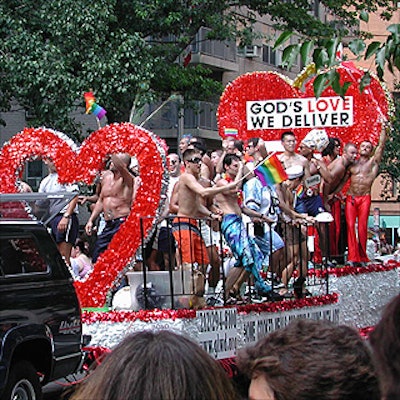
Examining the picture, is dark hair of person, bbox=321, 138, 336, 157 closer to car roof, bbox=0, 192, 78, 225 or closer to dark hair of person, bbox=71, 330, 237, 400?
car roof, bbox=0, 192, 78, 225

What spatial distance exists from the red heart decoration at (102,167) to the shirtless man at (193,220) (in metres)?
0.29

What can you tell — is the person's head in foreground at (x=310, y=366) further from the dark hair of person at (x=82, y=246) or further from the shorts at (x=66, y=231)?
the dark hair of person at (x=82, y=246)

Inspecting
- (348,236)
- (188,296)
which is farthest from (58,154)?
Result: (348,236)

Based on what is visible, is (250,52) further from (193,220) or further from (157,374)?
(157,374)

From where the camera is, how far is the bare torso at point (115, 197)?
440 inches

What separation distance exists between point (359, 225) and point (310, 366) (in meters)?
12.4

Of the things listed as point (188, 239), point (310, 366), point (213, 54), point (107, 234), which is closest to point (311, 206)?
point (107, 234)

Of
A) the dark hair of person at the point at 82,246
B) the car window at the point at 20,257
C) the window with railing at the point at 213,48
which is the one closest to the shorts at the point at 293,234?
the car window at the point at 20,257

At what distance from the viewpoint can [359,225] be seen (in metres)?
14.8

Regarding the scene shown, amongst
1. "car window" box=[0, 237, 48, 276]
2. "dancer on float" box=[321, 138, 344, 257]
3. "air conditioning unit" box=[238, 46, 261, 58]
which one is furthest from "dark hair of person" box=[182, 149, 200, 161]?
"air conditioning unit" box=[238, 46, 261, 58]

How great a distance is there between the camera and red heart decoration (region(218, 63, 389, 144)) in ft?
53.1

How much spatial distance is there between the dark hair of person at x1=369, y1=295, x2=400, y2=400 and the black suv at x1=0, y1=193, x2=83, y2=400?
5371 mm

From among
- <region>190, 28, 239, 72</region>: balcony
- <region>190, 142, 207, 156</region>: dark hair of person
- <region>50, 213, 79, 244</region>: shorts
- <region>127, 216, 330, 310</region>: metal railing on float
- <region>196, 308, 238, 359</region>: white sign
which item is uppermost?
<region>190, 28, 239, 72</region>: balcony

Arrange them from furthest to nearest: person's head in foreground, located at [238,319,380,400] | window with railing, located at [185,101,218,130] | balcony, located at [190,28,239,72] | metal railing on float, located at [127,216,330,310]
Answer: window with railing, located at [185,101,218,130] → balcony, located at [190,28,239,72] → metal railing on float, located at [127,216,330,310] → person's head in foreground, located at [238,319,380,400]
